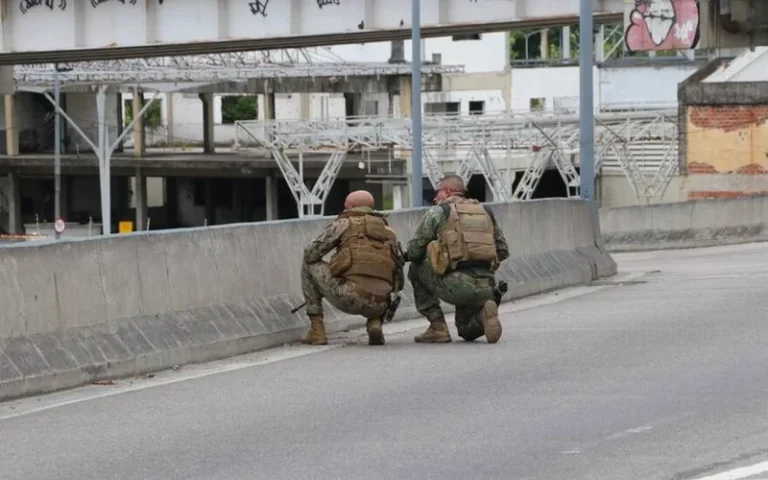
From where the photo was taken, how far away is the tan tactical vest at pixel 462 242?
44.3ft

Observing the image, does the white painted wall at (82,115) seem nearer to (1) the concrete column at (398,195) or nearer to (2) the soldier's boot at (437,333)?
(1) the concrete column at (398,195)

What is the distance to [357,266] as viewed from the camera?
1353cm

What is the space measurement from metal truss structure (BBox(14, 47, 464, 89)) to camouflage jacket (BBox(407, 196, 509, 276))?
158 feet

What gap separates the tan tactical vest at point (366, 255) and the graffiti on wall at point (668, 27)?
21.1m

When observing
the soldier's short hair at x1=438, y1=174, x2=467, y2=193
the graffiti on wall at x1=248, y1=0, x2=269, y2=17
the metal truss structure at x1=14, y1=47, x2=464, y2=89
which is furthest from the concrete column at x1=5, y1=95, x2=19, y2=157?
→ the soldier's short hair at x1=438, y1=174, x2=467, y2=193

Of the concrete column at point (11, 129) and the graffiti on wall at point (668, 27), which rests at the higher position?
the graffiti on wall at point (668, 27)

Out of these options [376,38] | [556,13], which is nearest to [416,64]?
[556,13]

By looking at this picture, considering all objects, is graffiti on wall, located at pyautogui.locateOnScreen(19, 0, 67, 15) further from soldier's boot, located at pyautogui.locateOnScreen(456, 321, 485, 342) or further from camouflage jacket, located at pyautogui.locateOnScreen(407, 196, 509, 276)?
soldier's boot, located at pyautogui.locateOnScreen(456, 321, 485, 342)

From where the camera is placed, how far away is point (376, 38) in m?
35.3

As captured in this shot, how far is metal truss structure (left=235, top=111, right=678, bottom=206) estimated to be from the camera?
53.7 metres

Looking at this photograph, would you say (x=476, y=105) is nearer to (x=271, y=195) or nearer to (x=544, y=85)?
(x=544, y=85)

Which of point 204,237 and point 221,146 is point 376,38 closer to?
point 204,237

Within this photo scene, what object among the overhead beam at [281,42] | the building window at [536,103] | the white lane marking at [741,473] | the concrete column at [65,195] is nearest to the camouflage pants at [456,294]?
the white lane marking at [741,473]

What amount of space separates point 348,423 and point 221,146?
7854 cm
